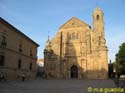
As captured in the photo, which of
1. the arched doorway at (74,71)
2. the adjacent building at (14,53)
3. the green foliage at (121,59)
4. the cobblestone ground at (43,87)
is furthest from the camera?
the green foliage at (121,59)

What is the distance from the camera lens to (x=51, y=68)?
54281mm

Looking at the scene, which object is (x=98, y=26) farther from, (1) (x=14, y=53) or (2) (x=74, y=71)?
(1) (x=14, y=53)

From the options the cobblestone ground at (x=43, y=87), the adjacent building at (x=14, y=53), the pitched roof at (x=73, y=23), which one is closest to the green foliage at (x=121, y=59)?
the pitched roof at (x=73, y=23)

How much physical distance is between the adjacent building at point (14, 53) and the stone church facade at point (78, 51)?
11.6 metres

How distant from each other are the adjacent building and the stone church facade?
11.6m

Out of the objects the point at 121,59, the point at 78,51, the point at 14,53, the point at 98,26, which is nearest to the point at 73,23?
the point at 98,26

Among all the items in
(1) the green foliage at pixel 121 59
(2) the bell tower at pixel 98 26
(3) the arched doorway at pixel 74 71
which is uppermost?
(2) the bell tower at pixel 98 26

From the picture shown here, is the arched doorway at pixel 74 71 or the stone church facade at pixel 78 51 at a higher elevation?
the stone church facade at pixel 78 51

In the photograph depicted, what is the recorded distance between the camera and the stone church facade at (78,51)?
5041 cm

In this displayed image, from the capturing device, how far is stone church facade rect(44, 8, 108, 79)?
5041 centimetres

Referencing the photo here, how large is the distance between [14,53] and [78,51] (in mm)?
23521

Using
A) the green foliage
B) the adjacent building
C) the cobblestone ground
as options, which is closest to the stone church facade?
the green foliage

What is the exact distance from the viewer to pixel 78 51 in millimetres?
54031

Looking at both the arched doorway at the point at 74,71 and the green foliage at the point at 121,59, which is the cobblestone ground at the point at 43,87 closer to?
the arched doorway at the point at 74,71
